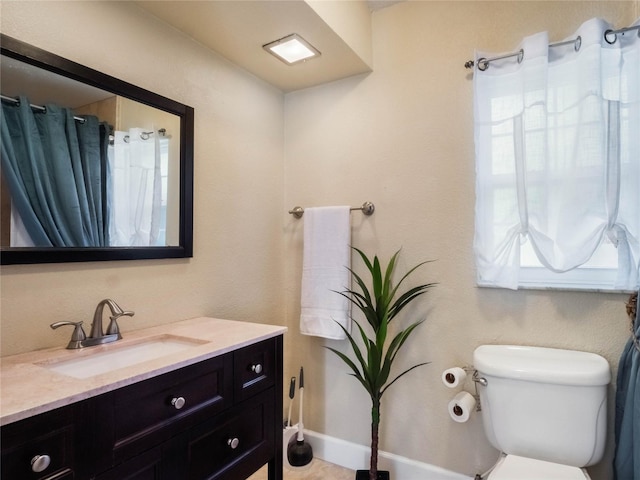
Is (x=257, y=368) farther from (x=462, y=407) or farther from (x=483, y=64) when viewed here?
(x=483, y=64)

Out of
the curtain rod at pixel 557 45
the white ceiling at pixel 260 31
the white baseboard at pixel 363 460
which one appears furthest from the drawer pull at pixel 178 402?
the curtain rod at pixel 557 45

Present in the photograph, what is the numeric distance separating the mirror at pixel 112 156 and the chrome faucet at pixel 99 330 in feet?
0.61

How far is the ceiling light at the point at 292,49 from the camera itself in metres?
1.71

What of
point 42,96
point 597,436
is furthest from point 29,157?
point 597,436

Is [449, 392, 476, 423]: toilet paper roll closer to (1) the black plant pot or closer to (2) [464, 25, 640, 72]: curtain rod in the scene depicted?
(1) the black plant pot

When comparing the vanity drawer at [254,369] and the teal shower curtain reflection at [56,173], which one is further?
the vanity drawer at [254,369]

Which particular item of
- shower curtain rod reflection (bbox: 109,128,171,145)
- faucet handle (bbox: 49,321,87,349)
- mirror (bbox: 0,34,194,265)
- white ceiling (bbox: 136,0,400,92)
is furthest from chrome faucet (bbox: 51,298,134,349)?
white ceiling (bbox: 136,0,400,92)

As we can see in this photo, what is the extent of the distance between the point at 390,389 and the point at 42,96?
6.38 ft

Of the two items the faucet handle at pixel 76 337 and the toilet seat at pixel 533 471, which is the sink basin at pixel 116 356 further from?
the toilet seat at pixel 533 471

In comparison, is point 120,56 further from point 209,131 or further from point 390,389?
point 390,389

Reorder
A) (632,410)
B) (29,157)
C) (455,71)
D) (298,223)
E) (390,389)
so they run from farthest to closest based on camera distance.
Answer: (298,223) < (390,389) < (455,71) < (632,410) < (29,157)

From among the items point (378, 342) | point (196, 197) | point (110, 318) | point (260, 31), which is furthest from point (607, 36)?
point (110, 318)

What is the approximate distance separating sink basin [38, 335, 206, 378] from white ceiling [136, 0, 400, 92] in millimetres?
1330

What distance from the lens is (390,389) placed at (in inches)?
75.7
